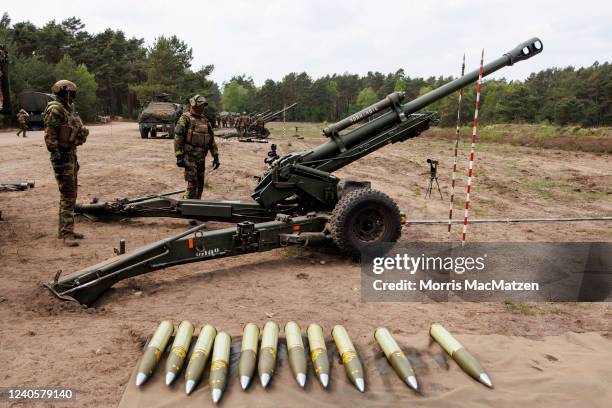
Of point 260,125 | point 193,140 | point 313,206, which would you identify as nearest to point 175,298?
point 313,206

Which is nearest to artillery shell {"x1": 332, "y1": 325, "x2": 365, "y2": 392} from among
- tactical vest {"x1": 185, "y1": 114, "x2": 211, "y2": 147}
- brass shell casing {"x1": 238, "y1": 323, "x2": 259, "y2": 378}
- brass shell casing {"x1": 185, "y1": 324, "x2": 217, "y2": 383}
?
brass shell casing {"x1": 238, "y1": 323, "x2": 259, "y2": 378}

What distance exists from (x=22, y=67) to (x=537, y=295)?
3787cm

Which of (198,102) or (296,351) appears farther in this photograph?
(198,102)

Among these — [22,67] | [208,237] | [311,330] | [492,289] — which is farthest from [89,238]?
[22,67]

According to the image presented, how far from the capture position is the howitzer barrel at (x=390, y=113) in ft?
20.6

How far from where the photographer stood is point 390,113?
21.3ft

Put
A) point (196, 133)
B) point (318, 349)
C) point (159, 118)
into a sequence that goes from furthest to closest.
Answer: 1. point (159, 118)
2. point (196, 133)
3. point (318, 349)

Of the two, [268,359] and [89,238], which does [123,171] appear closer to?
[89,238]

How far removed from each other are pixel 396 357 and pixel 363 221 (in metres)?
2.59

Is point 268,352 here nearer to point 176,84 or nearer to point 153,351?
point 153,351

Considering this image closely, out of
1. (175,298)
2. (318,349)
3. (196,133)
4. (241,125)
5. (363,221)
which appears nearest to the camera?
(318,349)

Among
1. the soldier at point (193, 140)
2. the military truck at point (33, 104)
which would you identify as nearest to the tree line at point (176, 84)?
the military truck at point (33, 104)

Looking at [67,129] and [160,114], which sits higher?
[160,114]

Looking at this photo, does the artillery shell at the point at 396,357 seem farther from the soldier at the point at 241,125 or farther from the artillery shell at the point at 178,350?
the soldier at the point at 241,125
